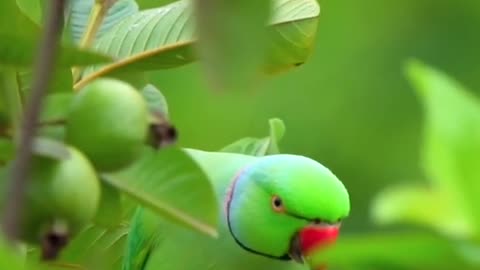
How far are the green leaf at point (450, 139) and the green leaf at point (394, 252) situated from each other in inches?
0.9

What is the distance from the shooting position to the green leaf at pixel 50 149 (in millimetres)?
449

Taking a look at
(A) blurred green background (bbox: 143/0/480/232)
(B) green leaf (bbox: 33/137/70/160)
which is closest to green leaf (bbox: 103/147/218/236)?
(B) green leaf (bbox: 33/137/70/160)

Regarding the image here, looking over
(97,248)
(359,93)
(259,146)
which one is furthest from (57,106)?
(359,93)

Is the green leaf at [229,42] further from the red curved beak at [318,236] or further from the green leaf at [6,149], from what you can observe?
the red curved beak at [318,236]

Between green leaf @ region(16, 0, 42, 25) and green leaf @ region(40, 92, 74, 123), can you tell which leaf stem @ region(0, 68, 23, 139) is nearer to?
green leaf @ region(40, 92, 74, 123)

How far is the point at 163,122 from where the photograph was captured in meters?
0.50

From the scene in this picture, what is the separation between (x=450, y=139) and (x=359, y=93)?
413 centimetres

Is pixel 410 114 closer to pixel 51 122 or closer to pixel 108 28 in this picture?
pixel 108 28

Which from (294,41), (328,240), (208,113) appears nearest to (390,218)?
(294,41)

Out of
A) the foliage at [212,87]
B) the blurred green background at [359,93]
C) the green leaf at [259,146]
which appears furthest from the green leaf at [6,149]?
the blurred green background at [359,93]

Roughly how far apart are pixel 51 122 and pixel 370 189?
381 centimetres

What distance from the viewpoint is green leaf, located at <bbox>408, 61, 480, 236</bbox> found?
1.17 ft

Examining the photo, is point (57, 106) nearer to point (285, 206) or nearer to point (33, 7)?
point (33, 7)

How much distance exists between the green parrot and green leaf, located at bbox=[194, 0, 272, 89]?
2.89 feet
